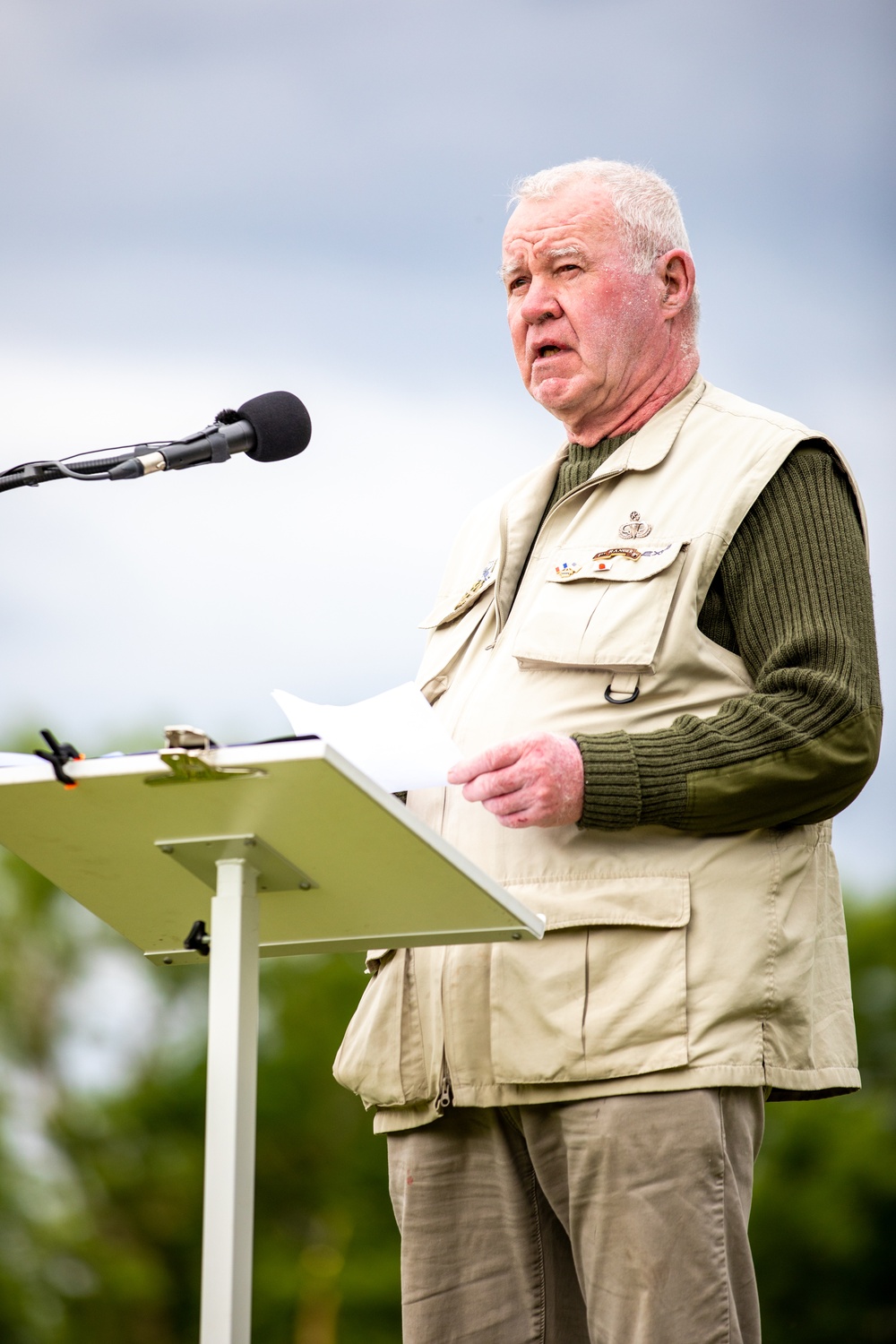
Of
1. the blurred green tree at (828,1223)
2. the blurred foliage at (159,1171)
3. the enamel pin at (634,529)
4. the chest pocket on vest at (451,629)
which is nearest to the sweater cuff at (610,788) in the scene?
the enamel pin at (634,529)

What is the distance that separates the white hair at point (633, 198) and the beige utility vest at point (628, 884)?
27 cm

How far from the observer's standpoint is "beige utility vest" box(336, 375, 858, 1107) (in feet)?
6.39

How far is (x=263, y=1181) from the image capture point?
14211 mm

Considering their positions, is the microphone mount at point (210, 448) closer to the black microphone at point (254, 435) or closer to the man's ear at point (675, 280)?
the black microphone at point (254, 435)

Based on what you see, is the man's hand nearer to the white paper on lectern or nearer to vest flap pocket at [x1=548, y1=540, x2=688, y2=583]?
the white paper on lectern

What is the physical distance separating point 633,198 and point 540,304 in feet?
0.75

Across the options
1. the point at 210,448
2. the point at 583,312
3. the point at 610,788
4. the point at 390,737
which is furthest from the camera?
the point at 583,312

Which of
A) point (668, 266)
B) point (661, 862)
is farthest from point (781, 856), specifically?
point (668, 266)

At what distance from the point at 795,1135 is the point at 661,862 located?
12604 millimetres

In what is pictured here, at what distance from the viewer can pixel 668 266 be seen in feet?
8.11

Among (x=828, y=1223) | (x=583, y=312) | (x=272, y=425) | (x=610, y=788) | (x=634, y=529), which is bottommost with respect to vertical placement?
(x=828, y=1223)

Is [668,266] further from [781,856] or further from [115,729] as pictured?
[115,729]

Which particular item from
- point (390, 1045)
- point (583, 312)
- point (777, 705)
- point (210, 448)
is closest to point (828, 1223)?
point (390, 1045)

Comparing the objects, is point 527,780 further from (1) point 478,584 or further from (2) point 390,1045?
(1) point 478,584
